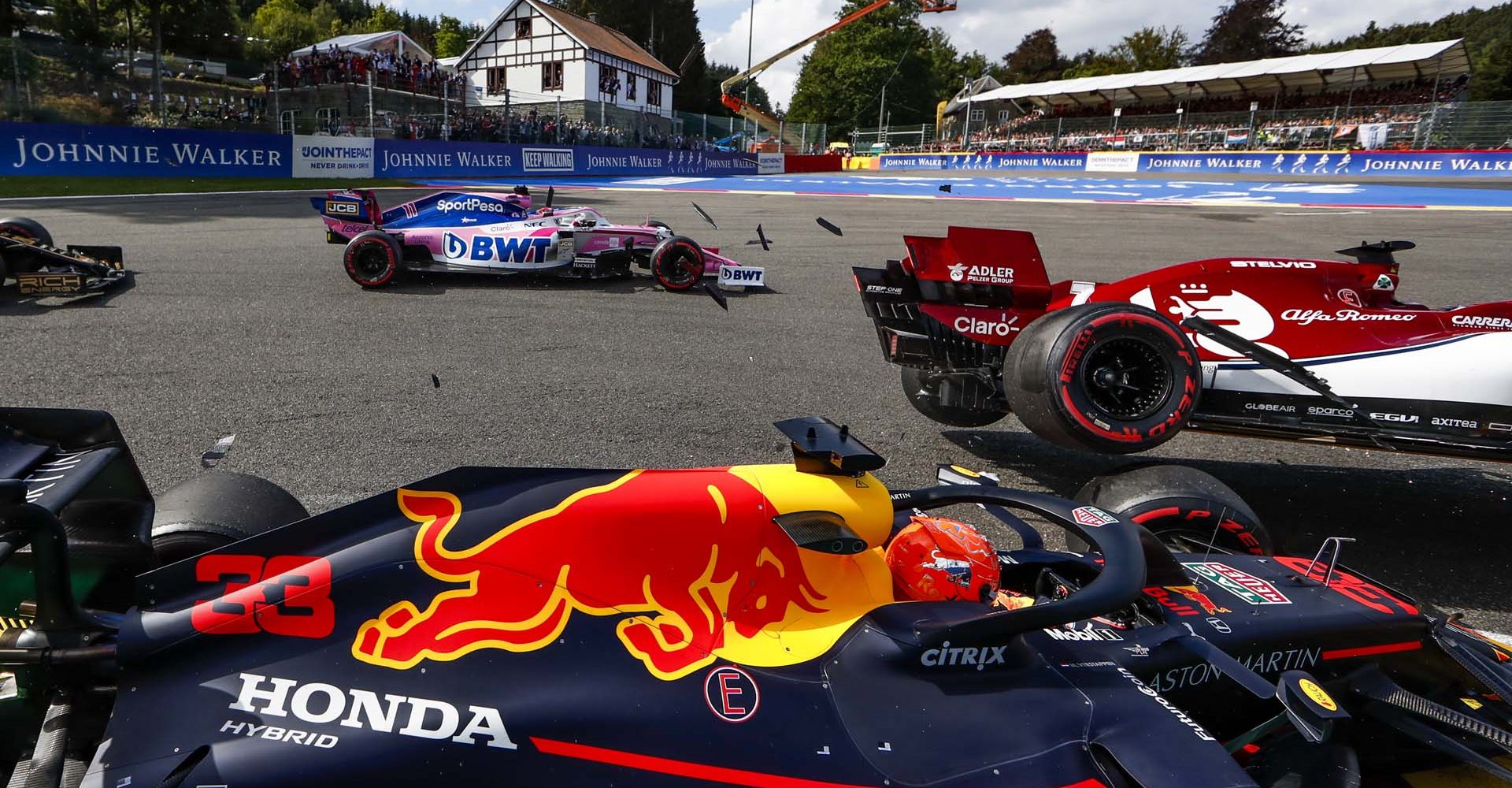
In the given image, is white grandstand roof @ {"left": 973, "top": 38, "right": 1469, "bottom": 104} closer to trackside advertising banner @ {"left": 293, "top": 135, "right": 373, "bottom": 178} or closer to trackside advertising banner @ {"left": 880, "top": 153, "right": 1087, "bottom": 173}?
trackside advertising banner @ {"left": 880, "top": 153, "right": 1087, "bottom": 173}

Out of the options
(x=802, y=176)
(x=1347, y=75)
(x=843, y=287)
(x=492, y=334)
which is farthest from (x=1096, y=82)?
(x=492, y=334)

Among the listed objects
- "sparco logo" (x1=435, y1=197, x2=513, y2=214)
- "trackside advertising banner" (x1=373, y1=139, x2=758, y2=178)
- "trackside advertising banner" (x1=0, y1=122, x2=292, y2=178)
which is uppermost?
"trackside advertising banner" (x1=373, y1=139, x2=758, y2=178)

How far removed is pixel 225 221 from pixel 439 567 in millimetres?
15530

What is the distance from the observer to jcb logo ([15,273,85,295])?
7926mm

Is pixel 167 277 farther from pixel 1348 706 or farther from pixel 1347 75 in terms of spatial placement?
pixel 1347 75

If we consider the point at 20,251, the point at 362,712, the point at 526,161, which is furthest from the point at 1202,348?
the point at 526,161

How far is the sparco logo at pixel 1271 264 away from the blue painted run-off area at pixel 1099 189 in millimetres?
21643

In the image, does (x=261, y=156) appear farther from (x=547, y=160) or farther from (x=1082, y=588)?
(x=1082, y=588)

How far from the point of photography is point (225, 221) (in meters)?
14.4

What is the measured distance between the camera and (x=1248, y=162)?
30.1 m

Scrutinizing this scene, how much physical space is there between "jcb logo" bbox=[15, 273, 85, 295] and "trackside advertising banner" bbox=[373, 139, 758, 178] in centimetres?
1879

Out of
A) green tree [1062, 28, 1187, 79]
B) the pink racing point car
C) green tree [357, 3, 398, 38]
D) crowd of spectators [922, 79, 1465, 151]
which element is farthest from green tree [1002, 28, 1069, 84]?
the pink racing point car

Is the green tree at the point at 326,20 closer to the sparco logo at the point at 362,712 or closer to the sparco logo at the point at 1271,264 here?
the sparco logo at the point at 1271,264

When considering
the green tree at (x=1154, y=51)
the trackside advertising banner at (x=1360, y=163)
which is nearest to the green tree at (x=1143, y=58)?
the green tree at (x=1154, y=51)
